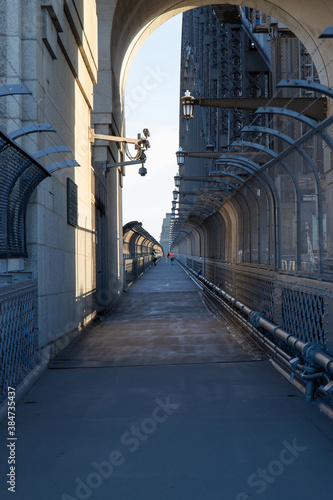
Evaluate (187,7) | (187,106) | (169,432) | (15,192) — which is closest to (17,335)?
(15,192)

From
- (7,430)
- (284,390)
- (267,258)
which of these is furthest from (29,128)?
(267,258)

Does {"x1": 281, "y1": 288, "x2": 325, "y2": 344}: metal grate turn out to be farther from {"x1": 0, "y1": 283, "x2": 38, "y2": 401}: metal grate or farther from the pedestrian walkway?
{"x1": 0, "y1": 283, "x2": 38, "y2": 401}: metal grate

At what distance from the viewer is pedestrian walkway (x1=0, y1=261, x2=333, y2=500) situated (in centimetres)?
337

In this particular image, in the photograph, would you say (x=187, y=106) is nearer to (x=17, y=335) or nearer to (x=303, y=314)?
(x=303, y=314)

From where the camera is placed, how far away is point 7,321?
5.19m

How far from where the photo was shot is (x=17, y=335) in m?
5.59

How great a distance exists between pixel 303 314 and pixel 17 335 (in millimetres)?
3316

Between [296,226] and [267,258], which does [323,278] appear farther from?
[267,258]

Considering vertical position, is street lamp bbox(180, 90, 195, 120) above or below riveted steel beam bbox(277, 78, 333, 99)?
above

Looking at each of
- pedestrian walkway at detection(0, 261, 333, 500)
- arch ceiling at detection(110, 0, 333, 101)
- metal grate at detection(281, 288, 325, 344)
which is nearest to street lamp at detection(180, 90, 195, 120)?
arch ceiling at detection(110, 0, 333, 101)

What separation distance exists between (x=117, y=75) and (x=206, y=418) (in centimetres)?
1505

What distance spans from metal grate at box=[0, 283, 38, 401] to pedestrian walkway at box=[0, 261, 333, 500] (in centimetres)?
30

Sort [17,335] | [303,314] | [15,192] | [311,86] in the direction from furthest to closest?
[303,314]
[15,192]
[17,335]
[311,86]

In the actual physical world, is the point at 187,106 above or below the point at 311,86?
above
